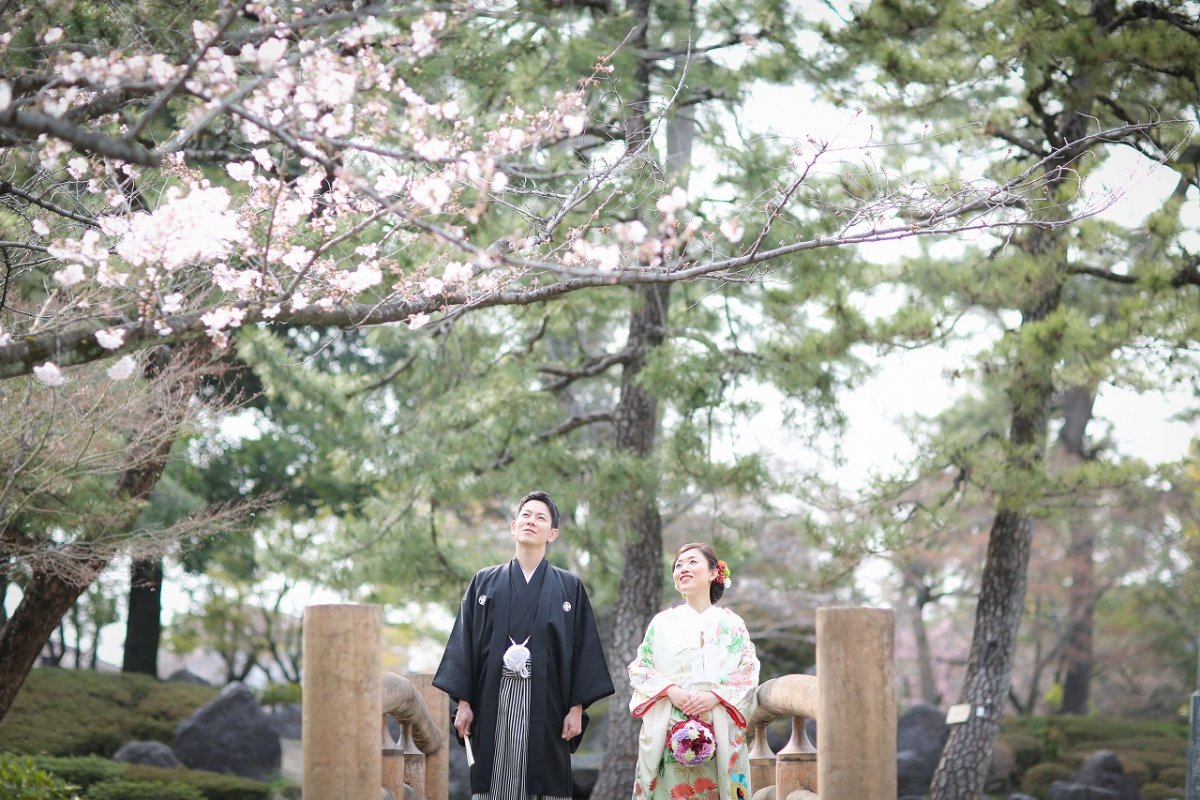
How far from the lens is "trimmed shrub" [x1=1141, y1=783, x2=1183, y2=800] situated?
1264 cm

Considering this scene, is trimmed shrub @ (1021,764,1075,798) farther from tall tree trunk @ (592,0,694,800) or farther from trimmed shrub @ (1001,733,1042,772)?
tall tree trunk @ (592,0,694,800)

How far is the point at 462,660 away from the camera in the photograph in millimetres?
4738

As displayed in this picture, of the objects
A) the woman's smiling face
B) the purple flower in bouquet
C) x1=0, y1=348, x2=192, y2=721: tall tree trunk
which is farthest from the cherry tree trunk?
the purple flower in bouquet

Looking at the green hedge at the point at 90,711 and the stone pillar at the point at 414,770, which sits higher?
the green hedge at the point at 90,711

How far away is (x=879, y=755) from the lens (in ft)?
10.7

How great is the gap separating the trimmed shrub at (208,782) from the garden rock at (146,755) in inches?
22.8

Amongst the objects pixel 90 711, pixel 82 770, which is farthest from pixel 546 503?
pixel 90 711

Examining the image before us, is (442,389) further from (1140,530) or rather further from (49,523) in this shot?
(1140,530)

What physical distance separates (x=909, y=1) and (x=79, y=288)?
570cm

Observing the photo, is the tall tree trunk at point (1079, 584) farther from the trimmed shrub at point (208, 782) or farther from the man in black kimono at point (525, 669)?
the man in black kimono at point (525, 669)

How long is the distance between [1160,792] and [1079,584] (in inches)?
177

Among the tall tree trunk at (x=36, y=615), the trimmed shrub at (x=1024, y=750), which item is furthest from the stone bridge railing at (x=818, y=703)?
the trimmed shrub at (x=1024, y=750)

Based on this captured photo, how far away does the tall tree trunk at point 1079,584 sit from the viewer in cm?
1666

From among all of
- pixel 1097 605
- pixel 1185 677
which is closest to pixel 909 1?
pixel 1097 605
